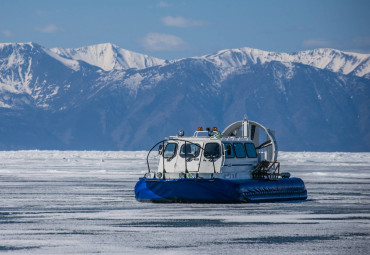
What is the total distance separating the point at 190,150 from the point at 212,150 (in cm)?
87

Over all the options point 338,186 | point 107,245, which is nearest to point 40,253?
point 107,245

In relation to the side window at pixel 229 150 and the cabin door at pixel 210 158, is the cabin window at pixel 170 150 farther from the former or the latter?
the side window at pixel 229 150

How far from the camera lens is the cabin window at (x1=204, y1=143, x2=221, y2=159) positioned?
29.1 m

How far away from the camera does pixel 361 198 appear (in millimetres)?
31750

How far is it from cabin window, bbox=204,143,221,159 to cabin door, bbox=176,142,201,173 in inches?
12.2

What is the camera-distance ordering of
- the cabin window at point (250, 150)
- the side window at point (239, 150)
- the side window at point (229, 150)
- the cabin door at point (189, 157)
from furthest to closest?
the cabin window at point (250, 150) < the side window at point (239, 150) < the side window at point (229, 150) < the cabin door at point (189, 157)

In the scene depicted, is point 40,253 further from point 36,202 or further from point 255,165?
point 255,165

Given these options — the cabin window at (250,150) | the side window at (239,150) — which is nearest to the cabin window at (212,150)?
the side window at (239,150)

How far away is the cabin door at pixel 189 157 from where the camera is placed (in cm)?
2934

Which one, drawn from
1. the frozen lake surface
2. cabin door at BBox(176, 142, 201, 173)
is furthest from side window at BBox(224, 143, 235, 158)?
the frozen lake surface

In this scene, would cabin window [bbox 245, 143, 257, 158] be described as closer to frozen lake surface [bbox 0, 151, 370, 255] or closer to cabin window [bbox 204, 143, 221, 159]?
cabin window [bbox 204, 143, 221, 159]

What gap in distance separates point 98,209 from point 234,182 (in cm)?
474

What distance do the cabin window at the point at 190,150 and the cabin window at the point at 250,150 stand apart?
2.10m

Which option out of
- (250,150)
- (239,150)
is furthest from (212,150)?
(250,150)
